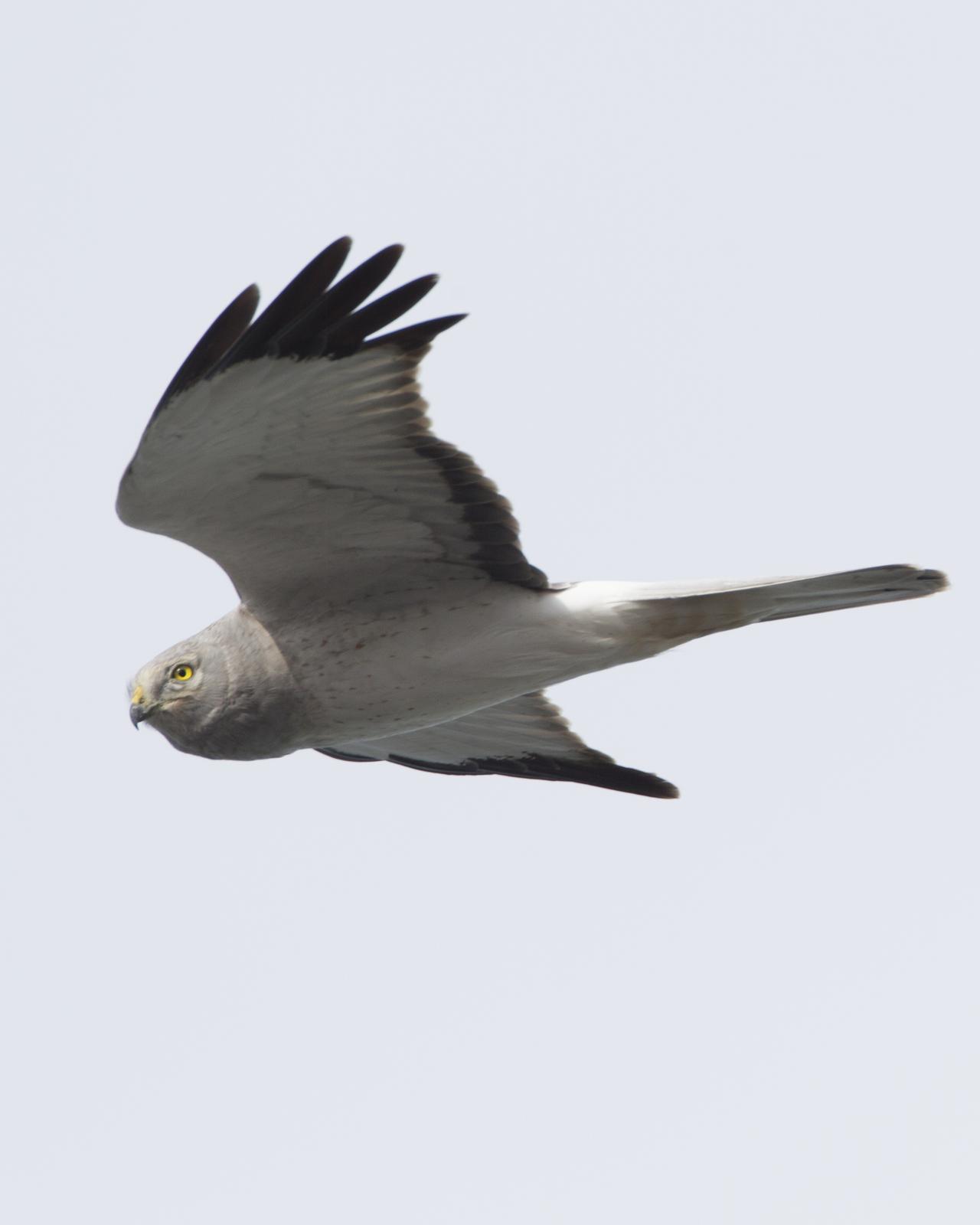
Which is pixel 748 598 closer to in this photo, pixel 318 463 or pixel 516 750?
pixel 318 463

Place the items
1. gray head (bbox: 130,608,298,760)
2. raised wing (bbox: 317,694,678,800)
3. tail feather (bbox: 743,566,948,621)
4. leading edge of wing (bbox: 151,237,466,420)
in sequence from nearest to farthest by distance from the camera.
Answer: leading edge of wing (bbox: 151,237,466,420)
tail feather (bbox: 743,566,948,621)
gray head (bbox: 130,608,298,760)
raised wing (bbox: 317,694,678,800)

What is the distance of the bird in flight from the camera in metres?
8.18

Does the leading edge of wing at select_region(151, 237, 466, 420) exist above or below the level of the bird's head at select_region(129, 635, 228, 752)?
above

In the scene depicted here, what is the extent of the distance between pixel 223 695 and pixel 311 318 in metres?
1.85

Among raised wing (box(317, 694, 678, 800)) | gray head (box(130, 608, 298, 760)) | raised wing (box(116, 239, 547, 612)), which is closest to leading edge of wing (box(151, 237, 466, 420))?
raised wing (box(116, 239, 547, 612))

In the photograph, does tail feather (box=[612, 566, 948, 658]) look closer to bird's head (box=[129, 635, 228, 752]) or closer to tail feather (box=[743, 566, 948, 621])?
tail feather (box=[743, 566, 948, 621])

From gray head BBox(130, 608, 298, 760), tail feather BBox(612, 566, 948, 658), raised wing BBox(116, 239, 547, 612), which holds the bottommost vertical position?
gray head BBox(130, 608, 298, 760)

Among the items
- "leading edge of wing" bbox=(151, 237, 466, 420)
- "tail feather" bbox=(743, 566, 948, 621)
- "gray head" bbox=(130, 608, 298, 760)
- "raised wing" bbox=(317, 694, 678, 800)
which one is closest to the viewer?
"leading edge of wing" bbox=(151, 237, 466, 420)

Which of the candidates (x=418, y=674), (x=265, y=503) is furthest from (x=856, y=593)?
(x=265, y=503)

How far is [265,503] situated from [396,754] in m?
2.46

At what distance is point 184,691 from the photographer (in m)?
8.98

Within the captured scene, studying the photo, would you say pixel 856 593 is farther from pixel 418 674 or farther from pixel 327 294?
pixel 327 294

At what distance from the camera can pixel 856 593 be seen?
334 inches

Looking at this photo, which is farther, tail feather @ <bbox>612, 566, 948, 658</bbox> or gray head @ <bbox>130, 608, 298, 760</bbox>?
gray head @ <bbox>130, 608, 298, 760</bbox>
